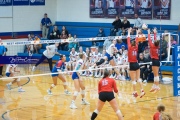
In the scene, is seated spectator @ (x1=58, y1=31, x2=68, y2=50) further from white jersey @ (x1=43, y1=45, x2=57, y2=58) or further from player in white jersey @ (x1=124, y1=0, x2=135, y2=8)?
white jersey @ (x1=43, y1=45, x2=57, y2=58)

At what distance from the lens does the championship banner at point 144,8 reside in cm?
3145

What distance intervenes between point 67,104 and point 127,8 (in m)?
15.2

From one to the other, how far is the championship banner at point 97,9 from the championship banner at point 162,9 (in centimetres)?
514

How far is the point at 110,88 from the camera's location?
14.9m

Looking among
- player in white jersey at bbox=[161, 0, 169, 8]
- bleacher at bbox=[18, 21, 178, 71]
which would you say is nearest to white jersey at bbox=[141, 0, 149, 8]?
player in white jersey at bbox=[161, 0, 169, 8]

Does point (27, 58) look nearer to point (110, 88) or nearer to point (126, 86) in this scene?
point (110, 88)

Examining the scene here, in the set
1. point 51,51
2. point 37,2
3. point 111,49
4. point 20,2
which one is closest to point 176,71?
point 111,49

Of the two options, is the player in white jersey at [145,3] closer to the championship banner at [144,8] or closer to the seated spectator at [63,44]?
the championship banner at [144,8]

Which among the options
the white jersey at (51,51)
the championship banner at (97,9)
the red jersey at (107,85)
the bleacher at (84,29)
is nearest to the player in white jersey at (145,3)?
the bleacher at (84,29)

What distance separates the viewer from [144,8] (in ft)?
105

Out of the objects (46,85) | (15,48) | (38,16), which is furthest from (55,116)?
(38,16)

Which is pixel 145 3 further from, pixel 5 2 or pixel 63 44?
pixel 5 2

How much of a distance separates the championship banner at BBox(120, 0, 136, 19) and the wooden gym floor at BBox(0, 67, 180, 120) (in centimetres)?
924

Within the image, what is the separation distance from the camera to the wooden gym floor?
17078 mm
